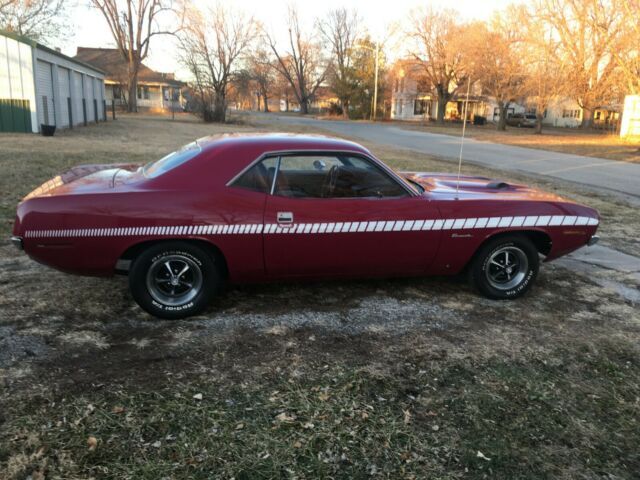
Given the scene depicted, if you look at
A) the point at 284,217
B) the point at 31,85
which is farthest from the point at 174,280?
the point at 31,85

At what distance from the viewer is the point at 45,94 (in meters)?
21.6

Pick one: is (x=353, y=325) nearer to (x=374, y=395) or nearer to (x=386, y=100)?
(x=374, y=395)

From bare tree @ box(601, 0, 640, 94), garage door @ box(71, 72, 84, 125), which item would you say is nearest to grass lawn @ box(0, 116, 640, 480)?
garage door @ box(71, 72, 84, 125)

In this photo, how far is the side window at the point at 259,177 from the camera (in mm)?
4082

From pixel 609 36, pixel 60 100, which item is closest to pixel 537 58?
pixel 609 36

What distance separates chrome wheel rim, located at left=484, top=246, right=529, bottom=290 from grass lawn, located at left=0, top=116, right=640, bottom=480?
0.66 feet

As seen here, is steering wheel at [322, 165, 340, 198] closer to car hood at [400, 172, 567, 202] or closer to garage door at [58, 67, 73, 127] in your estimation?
car hood at [400, 172, 567, 202]

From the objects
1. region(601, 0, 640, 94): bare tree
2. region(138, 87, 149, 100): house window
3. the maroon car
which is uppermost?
region(601, 0, 640, 94): bare tree

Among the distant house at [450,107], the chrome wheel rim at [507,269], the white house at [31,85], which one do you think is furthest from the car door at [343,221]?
the distant house at [450,107]

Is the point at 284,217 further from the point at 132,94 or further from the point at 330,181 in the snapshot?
the point at 132,94

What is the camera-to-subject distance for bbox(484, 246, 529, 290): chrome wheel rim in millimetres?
4676

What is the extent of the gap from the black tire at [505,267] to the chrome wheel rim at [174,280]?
2454mm

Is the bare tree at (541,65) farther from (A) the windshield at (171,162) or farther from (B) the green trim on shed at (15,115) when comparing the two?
(A) the windshield at (171,162)

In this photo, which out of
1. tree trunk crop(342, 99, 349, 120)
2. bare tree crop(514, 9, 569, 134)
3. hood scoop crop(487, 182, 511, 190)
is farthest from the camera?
tree trunk crop(342, 99, 349, 120)
